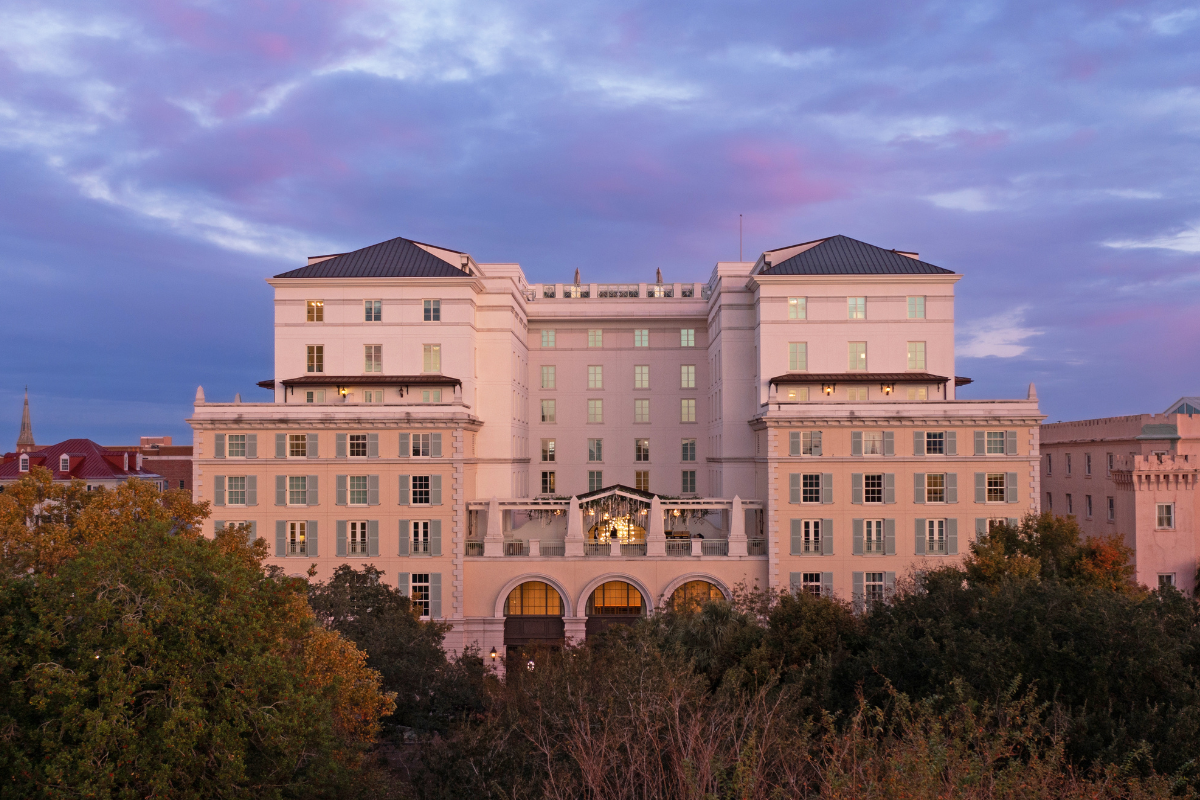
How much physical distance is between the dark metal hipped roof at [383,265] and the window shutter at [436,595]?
2038cm

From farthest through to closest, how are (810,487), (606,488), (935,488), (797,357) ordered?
(606,488) < (797,357) < (810,487) < (935,488)

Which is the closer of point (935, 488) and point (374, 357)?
point (935, 488)

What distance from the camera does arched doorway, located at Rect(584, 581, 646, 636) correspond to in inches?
A: 1891

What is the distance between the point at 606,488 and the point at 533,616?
1043 centimetres

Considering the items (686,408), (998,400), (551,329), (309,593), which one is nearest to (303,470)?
(309,593)

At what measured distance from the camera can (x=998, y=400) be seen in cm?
4756

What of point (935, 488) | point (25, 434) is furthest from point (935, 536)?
point (25, 434)

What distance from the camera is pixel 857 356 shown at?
174 feet

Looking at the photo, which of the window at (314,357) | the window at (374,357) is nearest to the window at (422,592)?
the window at (374,357)

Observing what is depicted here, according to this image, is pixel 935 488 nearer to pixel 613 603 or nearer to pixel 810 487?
pixel 810 487

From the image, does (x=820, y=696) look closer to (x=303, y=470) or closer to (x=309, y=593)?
(x=309, y=593)

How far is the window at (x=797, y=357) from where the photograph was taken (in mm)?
53375

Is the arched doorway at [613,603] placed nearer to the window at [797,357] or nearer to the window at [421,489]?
the window at [421,489]

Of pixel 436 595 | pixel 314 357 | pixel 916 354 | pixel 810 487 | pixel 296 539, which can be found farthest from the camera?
pixel 314 357
